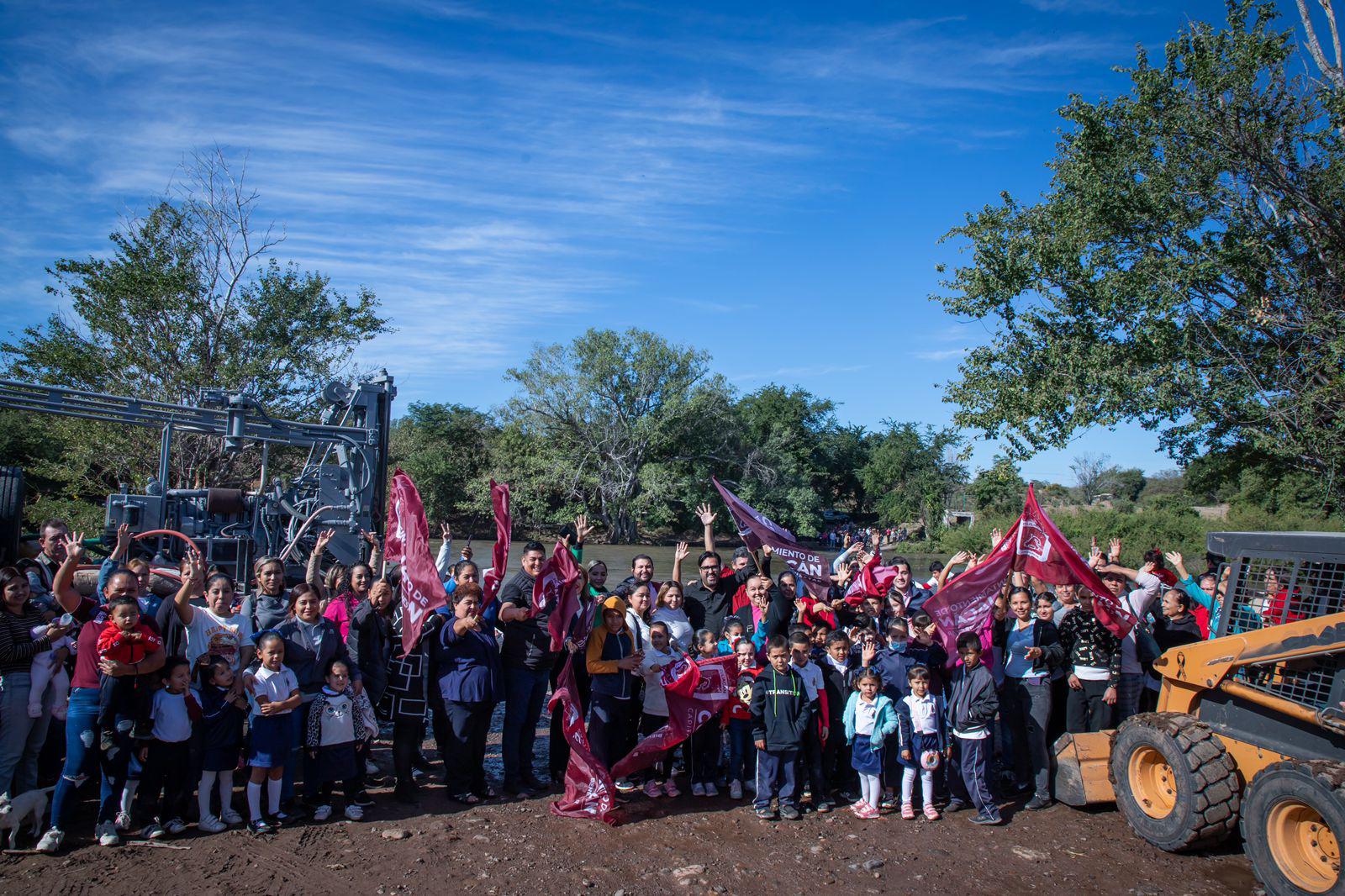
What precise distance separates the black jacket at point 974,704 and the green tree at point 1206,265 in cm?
1262

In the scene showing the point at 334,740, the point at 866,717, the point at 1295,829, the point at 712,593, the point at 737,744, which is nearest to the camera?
the point at 1295,829

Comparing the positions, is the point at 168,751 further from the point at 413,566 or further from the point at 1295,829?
the point at 1295,829

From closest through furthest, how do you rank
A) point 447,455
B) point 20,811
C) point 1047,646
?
point 20,811
point 1047,646
point 447,455

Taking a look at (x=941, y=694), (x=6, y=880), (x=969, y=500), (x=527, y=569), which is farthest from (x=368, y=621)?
(x=969, y=500)

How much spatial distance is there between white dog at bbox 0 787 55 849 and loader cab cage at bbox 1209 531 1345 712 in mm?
7664

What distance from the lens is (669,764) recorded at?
725 centimetres

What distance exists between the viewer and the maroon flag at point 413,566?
6.56 meters

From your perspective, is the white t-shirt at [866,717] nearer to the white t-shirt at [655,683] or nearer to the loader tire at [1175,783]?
the white t-shirt at [655,683]

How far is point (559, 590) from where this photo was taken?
22.7 feet

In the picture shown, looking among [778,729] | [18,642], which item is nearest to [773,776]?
[778,729]

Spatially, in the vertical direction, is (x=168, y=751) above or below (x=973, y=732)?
below

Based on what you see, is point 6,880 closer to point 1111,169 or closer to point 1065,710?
point 1065,710

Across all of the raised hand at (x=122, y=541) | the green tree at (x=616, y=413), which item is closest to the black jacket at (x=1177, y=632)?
the raised hand at (x=122, y=541)

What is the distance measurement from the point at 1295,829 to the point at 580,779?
4530 millimetres
